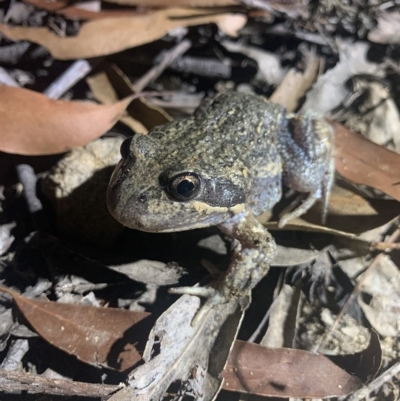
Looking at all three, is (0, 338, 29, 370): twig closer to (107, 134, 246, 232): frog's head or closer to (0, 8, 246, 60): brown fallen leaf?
(107, 134, 246, 232): frog's head

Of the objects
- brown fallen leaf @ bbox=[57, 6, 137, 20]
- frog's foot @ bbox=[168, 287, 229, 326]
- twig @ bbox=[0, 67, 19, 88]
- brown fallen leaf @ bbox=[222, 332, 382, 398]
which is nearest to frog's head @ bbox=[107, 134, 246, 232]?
frog's foot @ bbox=[168, 287, 229, 326]

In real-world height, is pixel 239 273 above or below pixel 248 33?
below

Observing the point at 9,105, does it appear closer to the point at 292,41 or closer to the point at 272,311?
the point at 272,311

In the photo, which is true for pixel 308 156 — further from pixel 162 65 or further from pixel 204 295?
pixel 162 65

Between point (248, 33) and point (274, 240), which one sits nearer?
point (274, 240)

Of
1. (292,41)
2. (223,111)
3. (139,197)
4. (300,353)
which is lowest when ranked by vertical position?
(300,353)

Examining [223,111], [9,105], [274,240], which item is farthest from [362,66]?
[9,105]

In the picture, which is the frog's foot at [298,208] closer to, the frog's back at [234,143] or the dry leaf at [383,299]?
the frog's back at [234,143]

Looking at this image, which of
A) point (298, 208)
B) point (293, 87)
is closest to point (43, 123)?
A: point (298, 208)
